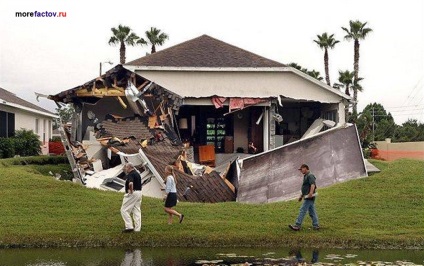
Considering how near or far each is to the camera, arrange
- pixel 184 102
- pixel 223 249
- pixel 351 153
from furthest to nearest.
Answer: pixel 184 102
pixel 351 153
pixel 223 249

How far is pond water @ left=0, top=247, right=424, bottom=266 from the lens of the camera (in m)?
13.6

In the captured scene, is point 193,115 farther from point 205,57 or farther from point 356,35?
point 356,35

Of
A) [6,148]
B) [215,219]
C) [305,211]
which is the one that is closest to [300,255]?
[305,211]

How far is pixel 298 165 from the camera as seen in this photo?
2405 cm

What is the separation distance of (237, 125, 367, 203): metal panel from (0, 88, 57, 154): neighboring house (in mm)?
14781

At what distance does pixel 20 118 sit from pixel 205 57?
1173 centimetres

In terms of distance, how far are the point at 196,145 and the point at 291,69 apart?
19.3 ft

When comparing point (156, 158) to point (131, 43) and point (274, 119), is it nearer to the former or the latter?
point (274, 119)

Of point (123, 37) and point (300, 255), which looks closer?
point (300, 255)

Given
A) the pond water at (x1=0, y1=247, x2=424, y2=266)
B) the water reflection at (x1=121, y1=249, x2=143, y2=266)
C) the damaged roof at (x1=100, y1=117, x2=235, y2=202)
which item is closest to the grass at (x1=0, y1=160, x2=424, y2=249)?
the pond water at (x1=0, y1=247, x2=424, y2=266)

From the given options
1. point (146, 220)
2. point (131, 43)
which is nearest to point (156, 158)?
point (146, 220)

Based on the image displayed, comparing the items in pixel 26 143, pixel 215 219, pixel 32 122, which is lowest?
pixel 215 219

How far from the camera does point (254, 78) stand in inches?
1242

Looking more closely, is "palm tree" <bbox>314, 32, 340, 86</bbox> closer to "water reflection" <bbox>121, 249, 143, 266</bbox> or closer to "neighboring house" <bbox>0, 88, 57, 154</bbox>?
"neighboring house" <bbox>0, 88, 57, 154</bbox>
